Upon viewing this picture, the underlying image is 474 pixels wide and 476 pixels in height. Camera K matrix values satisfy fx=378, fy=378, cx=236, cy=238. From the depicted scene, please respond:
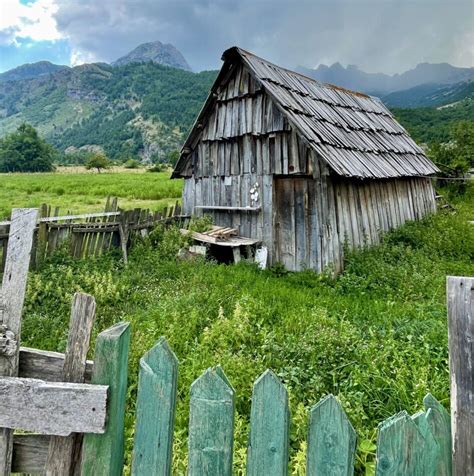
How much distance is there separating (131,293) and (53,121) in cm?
22272

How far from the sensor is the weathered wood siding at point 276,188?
949cm

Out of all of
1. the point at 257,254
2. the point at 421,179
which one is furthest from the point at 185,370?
the point at 421,179

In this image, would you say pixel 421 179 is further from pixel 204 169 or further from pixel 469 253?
pixel 204 169

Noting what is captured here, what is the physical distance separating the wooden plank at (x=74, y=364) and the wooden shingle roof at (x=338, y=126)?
25.2 ft

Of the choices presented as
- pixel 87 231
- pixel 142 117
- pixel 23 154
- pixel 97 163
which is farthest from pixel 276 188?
pixel 142 117

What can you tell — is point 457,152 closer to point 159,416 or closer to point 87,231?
point 87,231

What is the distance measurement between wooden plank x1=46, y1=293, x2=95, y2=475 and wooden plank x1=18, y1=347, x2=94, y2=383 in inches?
2.6

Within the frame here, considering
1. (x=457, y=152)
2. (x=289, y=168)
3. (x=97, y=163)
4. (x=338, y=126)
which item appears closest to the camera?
(x=289, y=168)

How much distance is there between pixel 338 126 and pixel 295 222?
3570 millimetres

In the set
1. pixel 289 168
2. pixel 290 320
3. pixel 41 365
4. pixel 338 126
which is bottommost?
pixel 41 365

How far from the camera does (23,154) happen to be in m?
76.7

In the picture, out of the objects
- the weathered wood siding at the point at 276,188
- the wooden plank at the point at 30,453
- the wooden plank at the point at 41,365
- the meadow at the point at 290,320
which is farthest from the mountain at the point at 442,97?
the wooden plank at the point at 30,453

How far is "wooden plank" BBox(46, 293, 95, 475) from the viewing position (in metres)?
1.62

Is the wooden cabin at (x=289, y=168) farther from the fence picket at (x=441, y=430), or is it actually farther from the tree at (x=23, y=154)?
the tree at (x=23, y=154)
